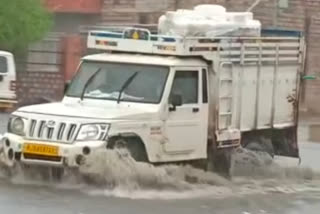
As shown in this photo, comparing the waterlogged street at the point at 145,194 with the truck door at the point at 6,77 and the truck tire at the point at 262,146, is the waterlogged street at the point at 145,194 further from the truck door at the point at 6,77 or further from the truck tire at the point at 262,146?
the truck door at the point at 6,77

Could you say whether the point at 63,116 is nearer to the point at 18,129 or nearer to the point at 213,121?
the point at 18,129

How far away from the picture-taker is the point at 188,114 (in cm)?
1736

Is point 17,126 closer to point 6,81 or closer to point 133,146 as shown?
point 133,146

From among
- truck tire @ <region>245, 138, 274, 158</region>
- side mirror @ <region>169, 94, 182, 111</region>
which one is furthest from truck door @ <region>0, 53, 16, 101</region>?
side mirror @ <region>169, 94, 182, 111</region>

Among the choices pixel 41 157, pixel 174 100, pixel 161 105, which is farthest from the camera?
pixel 174 100

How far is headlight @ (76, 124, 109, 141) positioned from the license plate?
0.36m

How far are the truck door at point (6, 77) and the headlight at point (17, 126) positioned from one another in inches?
691

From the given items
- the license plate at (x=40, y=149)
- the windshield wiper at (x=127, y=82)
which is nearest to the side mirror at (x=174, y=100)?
the windshield wiper at (x=127, y=82)

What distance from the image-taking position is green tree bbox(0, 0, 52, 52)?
130 ft

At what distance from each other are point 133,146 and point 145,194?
0.78m

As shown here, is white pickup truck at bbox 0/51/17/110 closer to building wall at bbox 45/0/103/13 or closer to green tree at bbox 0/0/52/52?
green tree at bbox 0/0/52/52

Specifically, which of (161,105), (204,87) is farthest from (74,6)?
(161,105)

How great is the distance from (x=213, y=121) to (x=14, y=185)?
3.41 metres

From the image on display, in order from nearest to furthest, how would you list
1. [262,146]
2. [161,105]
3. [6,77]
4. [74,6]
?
[161,105]
[262,146]
[6,77]
[74,6]
